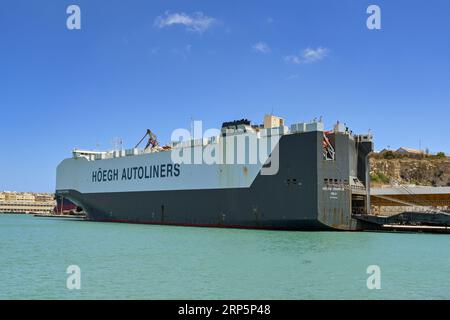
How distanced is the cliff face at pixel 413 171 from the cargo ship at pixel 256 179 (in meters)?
45.6

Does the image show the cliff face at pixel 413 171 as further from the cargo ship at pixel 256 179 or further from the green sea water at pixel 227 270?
the green sea water at pixel 227 270

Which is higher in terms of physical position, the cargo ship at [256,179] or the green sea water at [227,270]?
the cargo ship at [256,179]

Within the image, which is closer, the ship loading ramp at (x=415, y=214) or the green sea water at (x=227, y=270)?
the green sea water at (x=227, y=270)

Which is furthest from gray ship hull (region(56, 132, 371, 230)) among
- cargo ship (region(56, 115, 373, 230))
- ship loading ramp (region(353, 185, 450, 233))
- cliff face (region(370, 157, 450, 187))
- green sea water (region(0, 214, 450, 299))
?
cliff face (region(370, 157, 450, 187))

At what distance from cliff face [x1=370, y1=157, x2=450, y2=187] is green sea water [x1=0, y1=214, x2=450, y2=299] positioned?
60139 millimetres

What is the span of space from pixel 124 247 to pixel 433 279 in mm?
11056

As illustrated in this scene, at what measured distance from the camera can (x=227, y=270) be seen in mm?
12141

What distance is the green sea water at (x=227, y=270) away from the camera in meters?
9.53

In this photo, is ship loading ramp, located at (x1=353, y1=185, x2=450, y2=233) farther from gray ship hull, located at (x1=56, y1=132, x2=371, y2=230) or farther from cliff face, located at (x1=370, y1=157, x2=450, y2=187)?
cliff face, located at (x1=370, y1=157, x2=450, y2=187)

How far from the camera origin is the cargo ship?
26.9 m

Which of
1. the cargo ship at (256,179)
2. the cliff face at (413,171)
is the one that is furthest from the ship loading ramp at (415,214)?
the cliff face at (413,171)

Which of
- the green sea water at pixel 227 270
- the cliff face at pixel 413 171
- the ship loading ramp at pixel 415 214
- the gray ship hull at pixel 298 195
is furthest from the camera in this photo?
the cliff face at pixel 413 171

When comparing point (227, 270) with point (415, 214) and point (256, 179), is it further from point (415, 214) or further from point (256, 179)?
point (415, 214)
